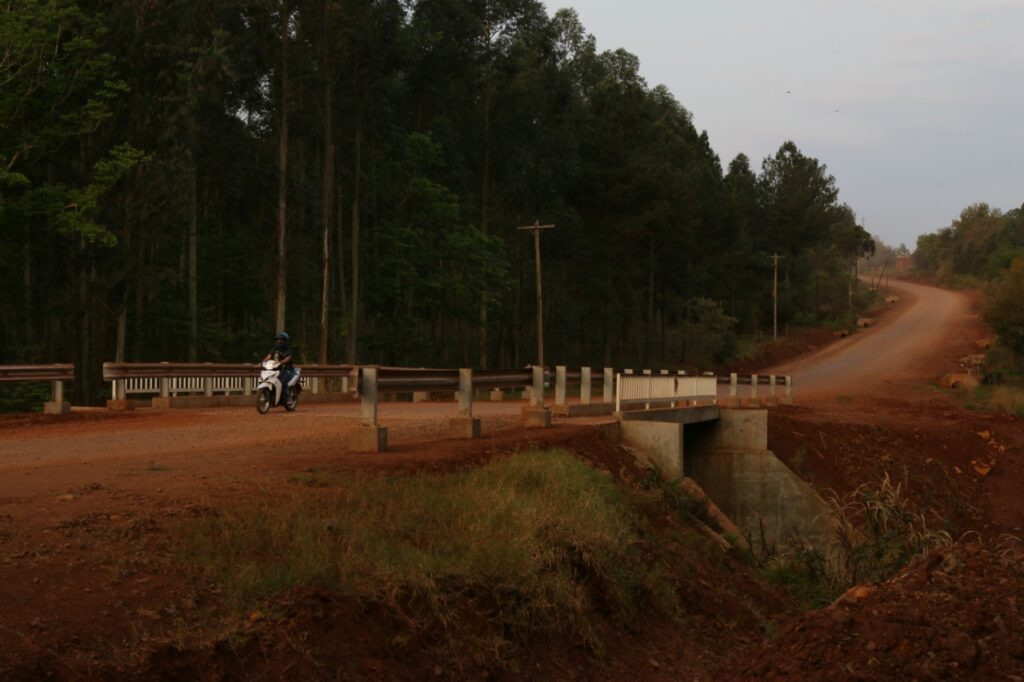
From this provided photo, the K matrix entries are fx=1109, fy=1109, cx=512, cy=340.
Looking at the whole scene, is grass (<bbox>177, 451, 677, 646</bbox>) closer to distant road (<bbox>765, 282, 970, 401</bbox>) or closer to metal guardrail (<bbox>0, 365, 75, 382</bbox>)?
metal guardrail (<bbox>0, 365, 75, 382</bbox>)

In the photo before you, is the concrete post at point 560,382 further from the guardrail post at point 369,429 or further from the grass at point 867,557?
the guardrail post at point 369,429

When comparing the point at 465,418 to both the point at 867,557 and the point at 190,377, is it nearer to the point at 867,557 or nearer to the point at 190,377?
the point at 867,557

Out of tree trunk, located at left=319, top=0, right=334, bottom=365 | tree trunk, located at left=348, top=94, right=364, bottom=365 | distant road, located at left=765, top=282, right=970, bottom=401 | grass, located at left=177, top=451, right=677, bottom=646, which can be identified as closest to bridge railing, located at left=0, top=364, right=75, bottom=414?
grass, located at left=177, top=451, right=677, bottom=646

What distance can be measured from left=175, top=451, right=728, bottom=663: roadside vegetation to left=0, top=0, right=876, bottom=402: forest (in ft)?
87.5

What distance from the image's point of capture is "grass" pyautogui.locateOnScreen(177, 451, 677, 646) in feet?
25.2

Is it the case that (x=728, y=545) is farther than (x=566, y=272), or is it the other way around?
(x=566, y=272)

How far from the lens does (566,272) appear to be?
7219 cm

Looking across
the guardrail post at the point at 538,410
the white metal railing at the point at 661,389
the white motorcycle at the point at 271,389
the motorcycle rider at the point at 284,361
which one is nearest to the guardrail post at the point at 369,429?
the guardrail post at the point at 538,410

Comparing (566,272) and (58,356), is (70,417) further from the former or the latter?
(566,272)

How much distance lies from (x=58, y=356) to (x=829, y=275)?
252ft

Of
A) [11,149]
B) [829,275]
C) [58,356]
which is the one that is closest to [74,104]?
[11,149]

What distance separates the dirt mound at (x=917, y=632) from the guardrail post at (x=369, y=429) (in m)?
6.45

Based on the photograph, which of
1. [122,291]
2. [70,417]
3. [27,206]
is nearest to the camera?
[70,417]

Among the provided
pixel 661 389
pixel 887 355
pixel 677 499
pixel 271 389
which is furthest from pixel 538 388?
pixel 887 355
